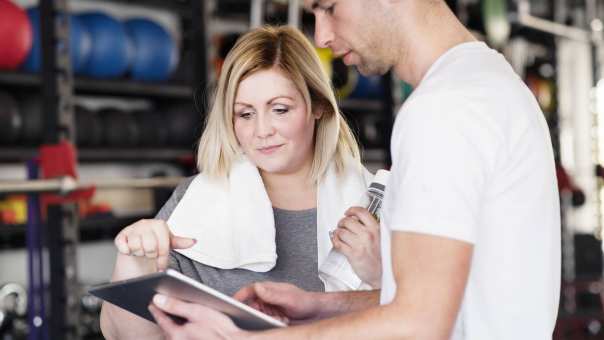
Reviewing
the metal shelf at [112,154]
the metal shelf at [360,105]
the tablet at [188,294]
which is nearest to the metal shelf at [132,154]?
the metal shelf at [112,154]

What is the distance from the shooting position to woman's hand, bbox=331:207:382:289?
1.33m

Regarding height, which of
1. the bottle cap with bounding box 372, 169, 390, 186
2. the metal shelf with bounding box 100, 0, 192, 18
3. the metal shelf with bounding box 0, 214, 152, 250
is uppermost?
the metal shelf with bounding box 100, 0, 192, 18

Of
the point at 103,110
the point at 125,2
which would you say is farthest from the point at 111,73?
the point at 125,2

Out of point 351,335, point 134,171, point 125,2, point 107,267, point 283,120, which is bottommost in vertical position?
point 107,267

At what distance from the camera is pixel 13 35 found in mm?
3311

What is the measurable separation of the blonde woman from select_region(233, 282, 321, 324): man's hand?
0.42 feet

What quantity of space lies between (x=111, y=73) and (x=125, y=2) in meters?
0.50

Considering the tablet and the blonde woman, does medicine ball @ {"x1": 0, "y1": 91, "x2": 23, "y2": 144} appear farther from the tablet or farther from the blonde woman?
the tablet

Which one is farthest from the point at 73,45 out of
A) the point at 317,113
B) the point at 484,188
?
the point at 484,188

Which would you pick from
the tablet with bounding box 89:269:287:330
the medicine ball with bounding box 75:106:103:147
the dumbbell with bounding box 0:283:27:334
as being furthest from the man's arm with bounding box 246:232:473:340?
the medicine ball with bounding box 75:106:103:147

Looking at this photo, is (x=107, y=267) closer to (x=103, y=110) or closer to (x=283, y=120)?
(x=103, y=110)

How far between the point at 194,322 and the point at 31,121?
2.84 m

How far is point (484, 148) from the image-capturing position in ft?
3.01

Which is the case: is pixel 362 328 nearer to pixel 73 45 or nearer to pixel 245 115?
pixel 245 115
